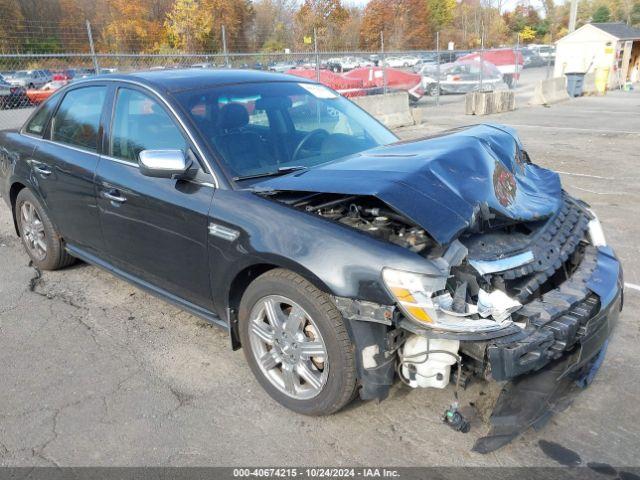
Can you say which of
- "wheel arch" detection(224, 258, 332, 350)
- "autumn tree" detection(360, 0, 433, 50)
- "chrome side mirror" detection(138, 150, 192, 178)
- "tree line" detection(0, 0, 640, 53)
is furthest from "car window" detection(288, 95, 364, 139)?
"autumn tree" detection(360, 0, 433, 50)

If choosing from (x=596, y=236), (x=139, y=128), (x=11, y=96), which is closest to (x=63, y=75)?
(x=11, y=96)

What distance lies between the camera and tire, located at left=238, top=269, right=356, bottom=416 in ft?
8.52

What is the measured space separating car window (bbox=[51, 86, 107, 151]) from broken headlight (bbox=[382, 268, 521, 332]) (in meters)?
2.65

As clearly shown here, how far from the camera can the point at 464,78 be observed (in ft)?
76.4

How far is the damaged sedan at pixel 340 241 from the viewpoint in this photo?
8.13 ft

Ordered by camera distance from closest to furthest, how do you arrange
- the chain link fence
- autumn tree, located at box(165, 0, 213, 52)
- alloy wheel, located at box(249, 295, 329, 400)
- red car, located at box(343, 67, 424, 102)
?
alloy wheel, located at box(249, 295, 329, 400), the chain link fence, red car, located at box(343, 67, 424, 102), autumn tree, located at box(165, 0, 213, 52)

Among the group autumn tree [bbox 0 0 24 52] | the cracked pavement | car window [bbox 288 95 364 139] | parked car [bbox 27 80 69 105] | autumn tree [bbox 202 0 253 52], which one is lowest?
the cracked pavement

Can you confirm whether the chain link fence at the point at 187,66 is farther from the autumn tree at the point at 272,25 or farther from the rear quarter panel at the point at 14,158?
the autumn tree at the point at 272,25

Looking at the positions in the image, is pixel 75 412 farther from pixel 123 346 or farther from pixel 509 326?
pixel 509 326

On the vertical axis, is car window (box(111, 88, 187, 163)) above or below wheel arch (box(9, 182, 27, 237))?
above

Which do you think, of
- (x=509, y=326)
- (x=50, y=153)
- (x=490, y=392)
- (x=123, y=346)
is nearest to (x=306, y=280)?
(x=509, y=326)

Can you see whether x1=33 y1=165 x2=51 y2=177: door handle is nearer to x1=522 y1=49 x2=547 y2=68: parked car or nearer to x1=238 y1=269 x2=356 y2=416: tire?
x1=238 y1=269 x2=356 y2=416: tire

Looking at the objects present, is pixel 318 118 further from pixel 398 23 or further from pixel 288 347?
pixel 398 23

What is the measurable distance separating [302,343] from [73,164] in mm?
2455
